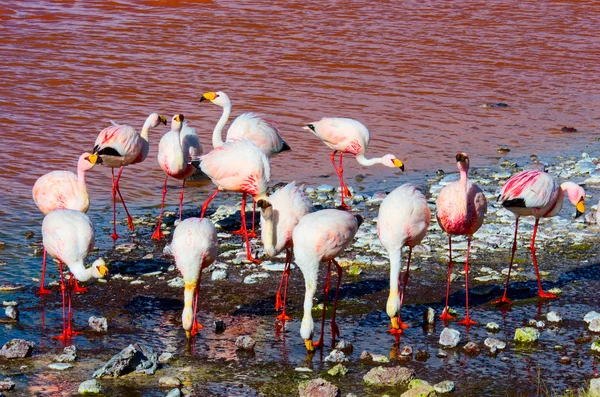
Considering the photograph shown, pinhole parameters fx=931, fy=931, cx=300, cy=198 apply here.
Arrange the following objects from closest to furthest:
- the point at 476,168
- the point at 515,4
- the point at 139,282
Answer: the point at 139,282 → the point at 476,168 → the point at 515,4

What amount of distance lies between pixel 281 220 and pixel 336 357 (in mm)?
1523

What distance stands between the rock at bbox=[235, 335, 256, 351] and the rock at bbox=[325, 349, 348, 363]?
0.54 m

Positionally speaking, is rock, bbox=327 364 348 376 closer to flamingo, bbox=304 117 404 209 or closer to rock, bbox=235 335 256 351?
rock, bbox=235 335 256 351

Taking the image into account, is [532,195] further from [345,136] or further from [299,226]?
[345,136]

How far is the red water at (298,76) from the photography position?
40.6 ft

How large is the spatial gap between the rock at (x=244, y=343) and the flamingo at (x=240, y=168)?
2465 mm

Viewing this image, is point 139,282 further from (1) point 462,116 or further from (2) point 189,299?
(1) point 462,116

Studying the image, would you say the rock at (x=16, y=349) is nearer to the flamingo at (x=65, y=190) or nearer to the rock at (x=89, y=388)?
the rock at (x=89, y=388)

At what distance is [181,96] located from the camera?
564 inches

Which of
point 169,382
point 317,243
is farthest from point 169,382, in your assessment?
point 317,243

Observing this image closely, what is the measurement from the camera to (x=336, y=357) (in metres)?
6.30

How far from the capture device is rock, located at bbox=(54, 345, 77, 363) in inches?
244

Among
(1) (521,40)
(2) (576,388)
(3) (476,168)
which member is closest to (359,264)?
(2) (576,388)

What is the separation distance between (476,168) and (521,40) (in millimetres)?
8451
